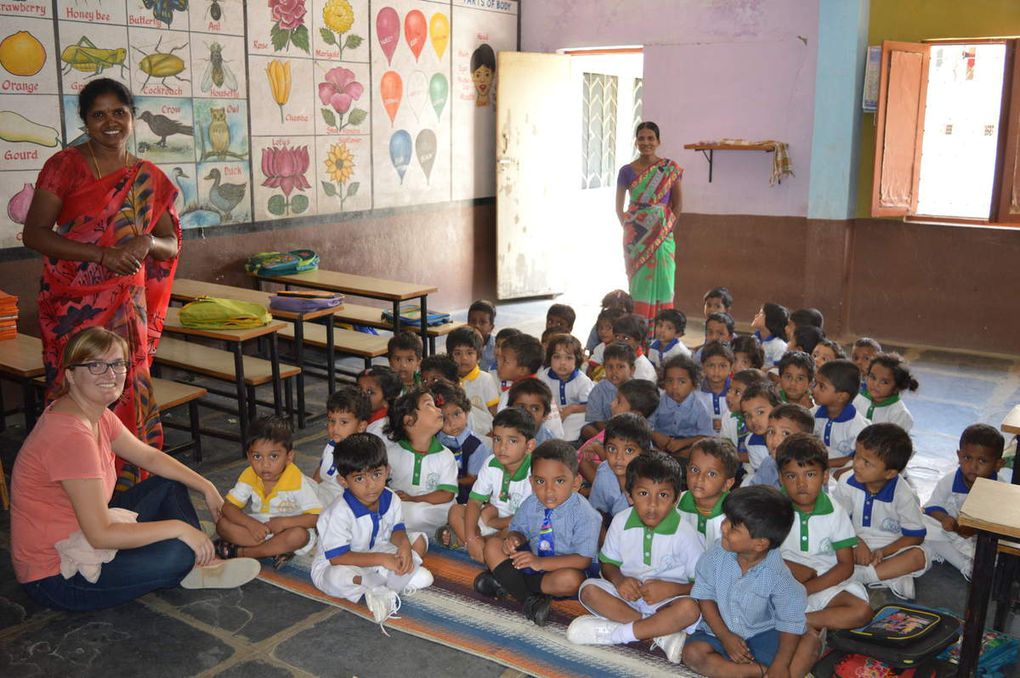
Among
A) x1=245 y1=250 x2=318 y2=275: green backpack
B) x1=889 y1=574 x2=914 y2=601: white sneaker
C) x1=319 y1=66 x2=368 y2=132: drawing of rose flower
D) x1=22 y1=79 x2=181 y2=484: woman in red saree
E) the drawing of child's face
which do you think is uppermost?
the drawing of child's face

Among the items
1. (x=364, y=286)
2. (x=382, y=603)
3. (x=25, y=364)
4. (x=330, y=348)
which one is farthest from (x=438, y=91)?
(x=382, y=603)

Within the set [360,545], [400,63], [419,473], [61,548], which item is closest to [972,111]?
[400,63]

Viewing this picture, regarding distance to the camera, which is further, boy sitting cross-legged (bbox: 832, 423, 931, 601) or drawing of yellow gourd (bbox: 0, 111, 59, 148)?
drawing of yellow gourd (bbox: 0, 111, 59, 148)

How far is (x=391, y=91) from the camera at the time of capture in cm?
700

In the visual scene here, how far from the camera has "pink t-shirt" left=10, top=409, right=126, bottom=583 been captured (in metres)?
2.63

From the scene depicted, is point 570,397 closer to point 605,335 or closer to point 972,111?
point 605,335

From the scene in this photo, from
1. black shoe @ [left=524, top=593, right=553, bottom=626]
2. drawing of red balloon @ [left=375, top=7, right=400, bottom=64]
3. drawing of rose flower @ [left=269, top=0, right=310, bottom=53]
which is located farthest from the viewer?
drawing of red balloon @ [left=375, top=7, right=400, bottom=64]

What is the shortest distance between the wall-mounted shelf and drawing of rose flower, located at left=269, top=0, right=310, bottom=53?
A: 123 inches

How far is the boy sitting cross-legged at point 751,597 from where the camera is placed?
250cm

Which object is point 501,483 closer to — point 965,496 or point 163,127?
point 965,496

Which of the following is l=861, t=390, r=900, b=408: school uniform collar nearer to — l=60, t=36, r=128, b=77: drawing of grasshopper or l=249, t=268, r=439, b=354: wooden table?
l=249, t=268, r=439, b=354: wooden table

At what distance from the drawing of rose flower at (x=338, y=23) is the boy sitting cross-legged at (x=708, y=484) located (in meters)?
4.67

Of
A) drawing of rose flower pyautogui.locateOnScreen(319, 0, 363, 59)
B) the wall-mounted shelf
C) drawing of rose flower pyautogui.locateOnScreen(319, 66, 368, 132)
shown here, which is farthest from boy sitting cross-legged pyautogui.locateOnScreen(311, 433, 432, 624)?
the wall-mounted shelf

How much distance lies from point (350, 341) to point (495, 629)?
8.70 feet
